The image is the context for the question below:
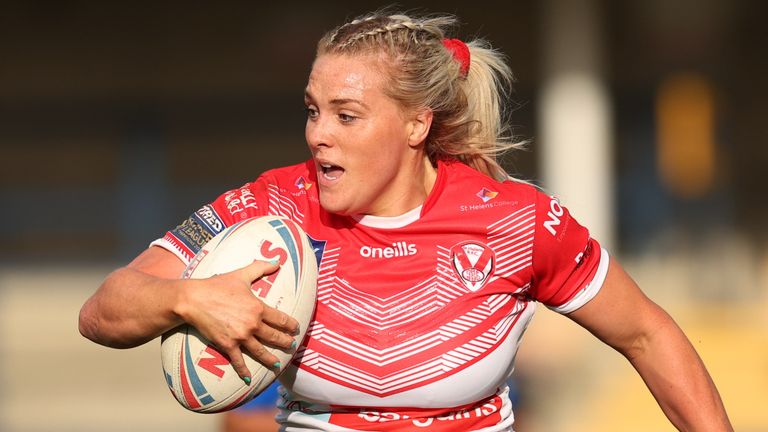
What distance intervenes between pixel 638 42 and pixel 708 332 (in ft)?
10.5

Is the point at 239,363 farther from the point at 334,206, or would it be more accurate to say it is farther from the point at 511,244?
the point at 511,244

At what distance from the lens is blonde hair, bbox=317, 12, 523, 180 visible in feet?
10.5

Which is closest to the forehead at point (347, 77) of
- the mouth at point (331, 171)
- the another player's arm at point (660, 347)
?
the mouth at point (331, 171)

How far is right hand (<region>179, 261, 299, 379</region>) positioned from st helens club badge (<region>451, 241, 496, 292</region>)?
0.54 metres

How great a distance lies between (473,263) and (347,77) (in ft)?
1.97

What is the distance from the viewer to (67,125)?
12.5m

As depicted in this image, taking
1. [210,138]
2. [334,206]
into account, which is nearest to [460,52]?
[334,206]

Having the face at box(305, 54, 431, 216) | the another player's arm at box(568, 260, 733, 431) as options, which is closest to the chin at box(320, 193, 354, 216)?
the face at box(305, 54, 431, 216)

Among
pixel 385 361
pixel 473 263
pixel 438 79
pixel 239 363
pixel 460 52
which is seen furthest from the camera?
pixel 460 52

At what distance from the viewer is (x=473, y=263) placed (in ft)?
10.4

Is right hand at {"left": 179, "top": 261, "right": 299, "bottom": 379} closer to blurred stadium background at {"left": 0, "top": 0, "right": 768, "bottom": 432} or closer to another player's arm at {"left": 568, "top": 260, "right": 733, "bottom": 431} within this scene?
another player's arm at {"left": 568, "top": 260, "right": 733, "bottom": 431}

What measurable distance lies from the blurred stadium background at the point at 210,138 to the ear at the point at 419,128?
8564 mm

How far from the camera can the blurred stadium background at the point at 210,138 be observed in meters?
12.1

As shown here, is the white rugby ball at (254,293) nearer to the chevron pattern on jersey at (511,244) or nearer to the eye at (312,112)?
the eye at (312,112)
